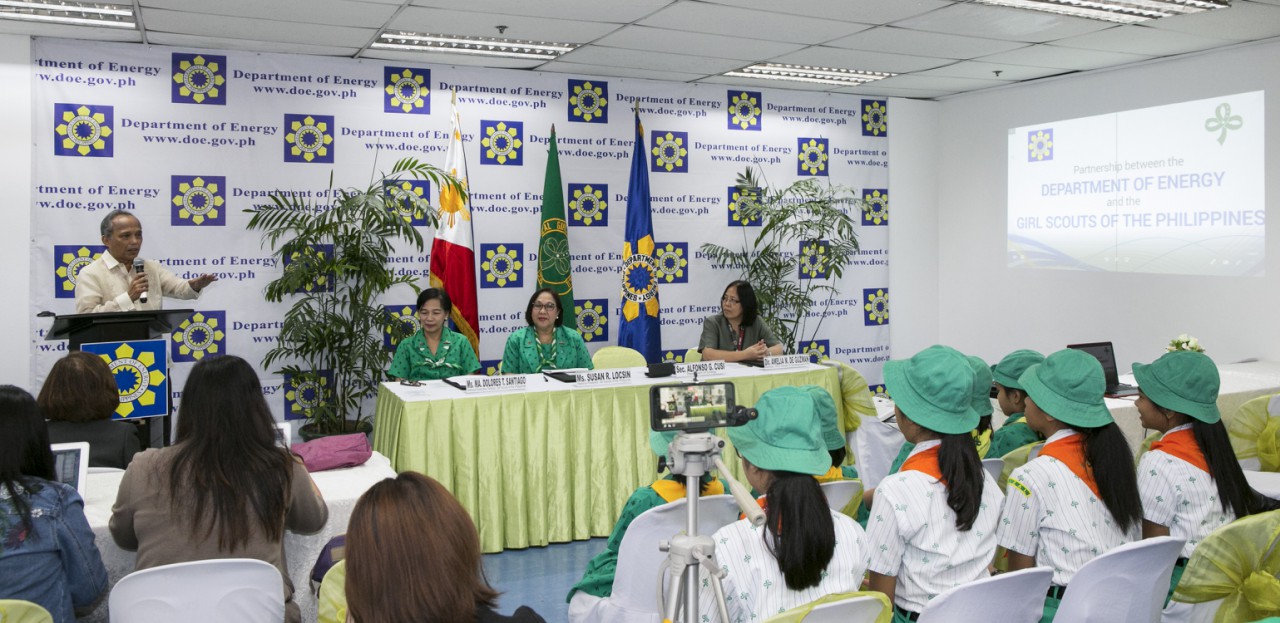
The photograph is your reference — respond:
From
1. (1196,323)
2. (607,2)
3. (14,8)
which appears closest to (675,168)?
(607,2)

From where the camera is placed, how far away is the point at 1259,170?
6.14 m

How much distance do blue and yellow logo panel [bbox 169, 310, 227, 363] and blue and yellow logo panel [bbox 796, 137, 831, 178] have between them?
457 cm

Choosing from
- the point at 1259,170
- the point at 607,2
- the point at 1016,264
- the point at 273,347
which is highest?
the point at 607,2

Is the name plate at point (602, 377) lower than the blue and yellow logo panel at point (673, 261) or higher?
lower

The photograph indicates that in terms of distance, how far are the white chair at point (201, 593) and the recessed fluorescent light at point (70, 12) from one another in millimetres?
4043

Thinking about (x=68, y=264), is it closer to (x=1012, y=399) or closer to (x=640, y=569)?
(x=640, y=569)

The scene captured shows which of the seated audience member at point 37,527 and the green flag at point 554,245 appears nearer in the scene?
the seated audience member at point 37,527

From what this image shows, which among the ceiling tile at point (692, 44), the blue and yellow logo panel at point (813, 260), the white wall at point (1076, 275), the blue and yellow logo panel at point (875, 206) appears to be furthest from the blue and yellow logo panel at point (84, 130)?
the white wall at point (1076, 275)

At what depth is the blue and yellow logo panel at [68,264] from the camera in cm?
581

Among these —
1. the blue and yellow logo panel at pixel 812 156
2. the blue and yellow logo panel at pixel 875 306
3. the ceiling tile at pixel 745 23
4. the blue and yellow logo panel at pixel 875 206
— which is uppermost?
the ceiling tile at pixel 745 23

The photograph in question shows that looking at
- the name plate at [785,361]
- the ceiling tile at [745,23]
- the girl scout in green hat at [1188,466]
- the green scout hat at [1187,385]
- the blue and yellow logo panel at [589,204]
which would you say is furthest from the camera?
the blue and yellow logo panel at [589,204]

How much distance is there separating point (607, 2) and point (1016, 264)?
4.46m

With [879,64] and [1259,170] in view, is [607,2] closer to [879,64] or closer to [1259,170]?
[879,64]

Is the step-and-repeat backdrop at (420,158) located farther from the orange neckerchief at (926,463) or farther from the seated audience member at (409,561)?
the seated audience member at (409,561)
